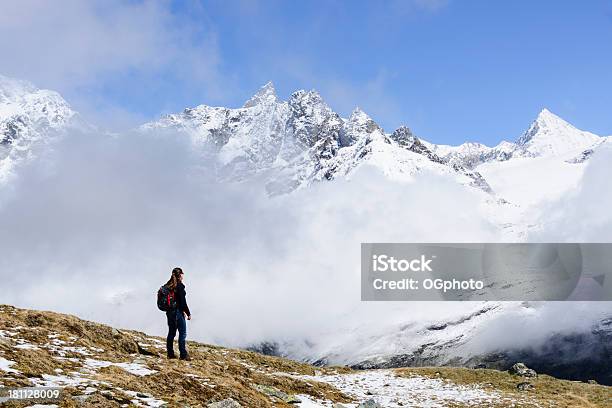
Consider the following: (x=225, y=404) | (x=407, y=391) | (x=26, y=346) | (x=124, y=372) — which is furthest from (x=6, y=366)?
→ (x=407, y=391)

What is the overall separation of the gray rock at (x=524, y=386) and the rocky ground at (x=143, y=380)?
2.09m

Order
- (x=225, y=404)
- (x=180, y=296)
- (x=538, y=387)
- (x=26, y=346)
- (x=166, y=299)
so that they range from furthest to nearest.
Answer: (x=538, y=387), (x=180, y=296), (x=166, y=299), (x=26, y=346), (x=225, y=404)

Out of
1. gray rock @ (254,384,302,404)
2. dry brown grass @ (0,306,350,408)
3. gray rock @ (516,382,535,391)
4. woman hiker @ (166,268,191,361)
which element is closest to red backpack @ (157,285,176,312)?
woman hiker @ (166,268,191,361)

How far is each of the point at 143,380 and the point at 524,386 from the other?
3527 centimetres

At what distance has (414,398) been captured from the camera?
38188mm

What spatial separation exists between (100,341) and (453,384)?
30.1 meters

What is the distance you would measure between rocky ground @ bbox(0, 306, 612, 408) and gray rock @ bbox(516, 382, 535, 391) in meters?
2.09

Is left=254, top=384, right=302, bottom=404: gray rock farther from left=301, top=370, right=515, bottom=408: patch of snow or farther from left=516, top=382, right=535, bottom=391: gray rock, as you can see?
left=516, top=382, right=535, bottom=391: gray rock

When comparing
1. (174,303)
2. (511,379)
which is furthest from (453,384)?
(174,303)

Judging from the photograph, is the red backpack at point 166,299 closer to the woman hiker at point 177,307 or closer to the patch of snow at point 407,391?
the woman hiker at point 177,307

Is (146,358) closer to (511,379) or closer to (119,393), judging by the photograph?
(119,393)

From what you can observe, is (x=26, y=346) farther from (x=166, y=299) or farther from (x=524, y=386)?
(x=524, y=386)

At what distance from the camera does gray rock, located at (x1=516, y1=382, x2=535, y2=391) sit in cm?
4486

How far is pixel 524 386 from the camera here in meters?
45.4
